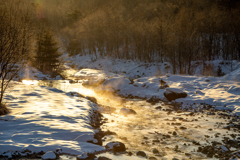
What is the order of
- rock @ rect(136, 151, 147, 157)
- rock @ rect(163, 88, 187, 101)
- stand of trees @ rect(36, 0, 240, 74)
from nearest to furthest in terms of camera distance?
rock @ rect(136, 151, 147, 157) → rock @ rect(163, 88, 187, 101) → stand of trees @ rect(36, 0, 240, 74)

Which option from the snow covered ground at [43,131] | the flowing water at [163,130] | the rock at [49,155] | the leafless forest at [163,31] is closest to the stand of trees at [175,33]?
the leafless forest at [163,31]

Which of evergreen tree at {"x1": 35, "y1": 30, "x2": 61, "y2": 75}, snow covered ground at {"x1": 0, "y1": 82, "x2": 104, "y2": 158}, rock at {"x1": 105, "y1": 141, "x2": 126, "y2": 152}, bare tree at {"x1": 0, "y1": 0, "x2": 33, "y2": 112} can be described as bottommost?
rock at {"x1": 105, "y1": 141, "x2": 126, "y2": 152}

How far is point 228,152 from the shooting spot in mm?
6324

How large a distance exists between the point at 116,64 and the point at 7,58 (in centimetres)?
3573

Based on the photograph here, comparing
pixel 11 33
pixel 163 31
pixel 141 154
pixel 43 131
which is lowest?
pixel 141 154

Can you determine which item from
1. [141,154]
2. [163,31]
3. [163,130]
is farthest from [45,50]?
[141,154]

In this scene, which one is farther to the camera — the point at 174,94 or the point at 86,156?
the point at 174,94

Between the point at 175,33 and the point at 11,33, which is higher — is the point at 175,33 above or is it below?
above

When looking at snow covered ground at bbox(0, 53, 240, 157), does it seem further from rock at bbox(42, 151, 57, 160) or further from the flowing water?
the flowing water

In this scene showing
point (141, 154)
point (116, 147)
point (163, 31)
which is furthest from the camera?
point (163, 31)

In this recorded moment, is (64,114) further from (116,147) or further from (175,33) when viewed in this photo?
(175,33)

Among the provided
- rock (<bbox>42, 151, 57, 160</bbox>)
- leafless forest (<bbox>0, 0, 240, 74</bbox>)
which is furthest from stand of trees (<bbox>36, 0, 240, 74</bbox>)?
rock (<bbox>42, 151, 57, 160</bbox>)

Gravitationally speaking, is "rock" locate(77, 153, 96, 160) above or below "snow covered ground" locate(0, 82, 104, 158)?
below

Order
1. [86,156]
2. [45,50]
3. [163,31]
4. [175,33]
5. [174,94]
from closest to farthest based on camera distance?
[86,156], [174,94], [175,33], [45,50], [163,31]
